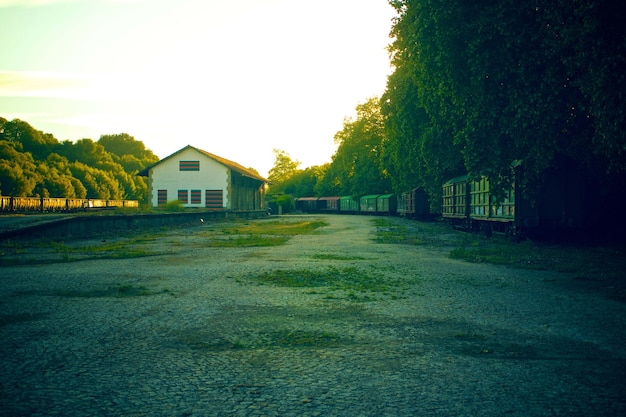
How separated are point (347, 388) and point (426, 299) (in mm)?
3627

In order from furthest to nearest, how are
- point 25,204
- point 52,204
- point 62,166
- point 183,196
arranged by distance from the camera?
point 62,166 → point 52,204 → point 183,196 → point 25,204

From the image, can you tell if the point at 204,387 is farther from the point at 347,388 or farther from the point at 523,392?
the point at 523,392

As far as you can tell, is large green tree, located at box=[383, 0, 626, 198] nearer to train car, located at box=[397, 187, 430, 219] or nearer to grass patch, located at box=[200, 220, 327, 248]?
grass patch, located at box=[200, 220, 327, 248]

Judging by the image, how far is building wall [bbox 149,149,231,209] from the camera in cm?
4422

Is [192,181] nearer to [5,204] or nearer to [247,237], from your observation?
[5,204]

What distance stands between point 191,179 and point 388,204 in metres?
23.4

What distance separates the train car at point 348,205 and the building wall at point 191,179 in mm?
28135

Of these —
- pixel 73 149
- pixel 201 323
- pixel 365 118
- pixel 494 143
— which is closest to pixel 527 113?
pixel 494 143

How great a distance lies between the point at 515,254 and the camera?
42.2 feet

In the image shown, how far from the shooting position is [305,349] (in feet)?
14.1

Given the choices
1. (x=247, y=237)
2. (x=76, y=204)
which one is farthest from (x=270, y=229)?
(x=76, y=204)

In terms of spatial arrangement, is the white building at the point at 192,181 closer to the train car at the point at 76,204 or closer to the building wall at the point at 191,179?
the building wall at the point at 191,179

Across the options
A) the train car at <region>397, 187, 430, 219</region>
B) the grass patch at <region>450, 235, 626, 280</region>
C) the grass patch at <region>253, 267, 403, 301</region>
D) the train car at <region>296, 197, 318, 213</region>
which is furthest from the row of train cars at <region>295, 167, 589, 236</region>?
the train car at <region>296, 197, 318, 213</region>

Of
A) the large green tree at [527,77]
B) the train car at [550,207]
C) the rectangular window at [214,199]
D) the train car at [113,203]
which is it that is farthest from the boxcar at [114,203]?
the large green tree at [527,77]
